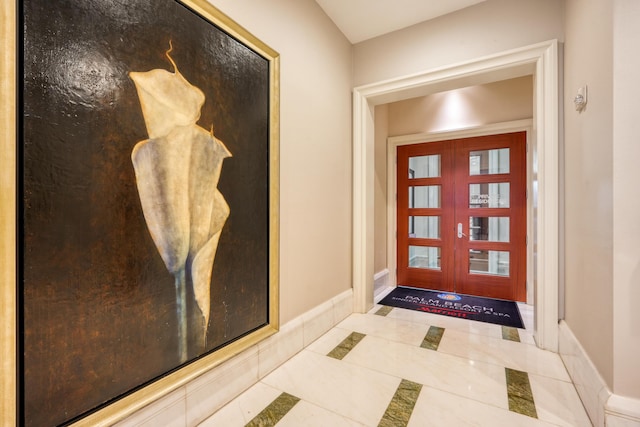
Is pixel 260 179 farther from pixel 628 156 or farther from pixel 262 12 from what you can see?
pixel 628 156

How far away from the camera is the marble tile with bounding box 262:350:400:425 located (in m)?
1.54

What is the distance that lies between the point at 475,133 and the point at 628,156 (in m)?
2.56

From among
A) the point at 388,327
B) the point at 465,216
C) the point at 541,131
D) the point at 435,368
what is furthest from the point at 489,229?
the point at 435,368

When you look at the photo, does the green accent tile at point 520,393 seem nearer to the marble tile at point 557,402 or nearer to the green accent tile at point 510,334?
the marble tile at point 557,402

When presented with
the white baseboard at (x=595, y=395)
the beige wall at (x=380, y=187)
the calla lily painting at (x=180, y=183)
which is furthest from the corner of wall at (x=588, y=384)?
the beige wall at (x=380, y=187)

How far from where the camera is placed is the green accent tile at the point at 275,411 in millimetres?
1430

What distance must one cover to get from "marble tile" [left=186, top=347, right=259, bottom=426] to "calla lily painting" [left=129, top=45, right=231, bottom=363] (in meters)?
0.19

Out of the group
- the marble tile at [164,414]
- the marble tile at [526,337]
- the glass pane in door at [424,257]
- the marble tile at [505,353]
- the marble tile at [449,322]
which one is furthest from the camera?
the glass pane in door at [424,257]

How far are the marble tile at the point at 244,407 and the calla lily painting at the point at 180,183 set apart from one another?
378 millimetres

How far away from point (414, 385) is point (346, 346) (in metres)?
0.63

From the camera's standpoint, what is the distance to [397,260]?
13.6 feet

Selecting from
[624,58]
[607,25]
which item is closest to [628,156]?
[624,58]

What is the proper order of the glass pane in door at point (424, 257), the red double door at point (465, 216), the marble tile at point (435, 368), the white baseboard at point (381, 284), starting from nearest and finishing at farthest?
the marble tile at point (435, 368), the red double door at point (465, 216), the white baseboard at point (381, 284), the glass pane in door at point (424, 257)

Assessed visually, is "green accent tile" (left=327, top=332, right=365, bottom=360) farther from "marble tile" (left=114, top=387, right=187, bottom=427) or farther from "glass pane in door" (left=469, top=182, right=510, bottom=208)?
"glass pane in door" (left=469, top=182, right=510, bottom=208)
